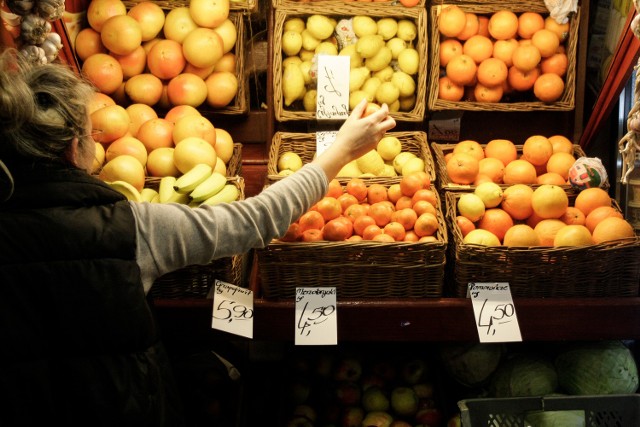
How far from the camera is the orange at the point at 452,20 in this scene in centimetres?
249

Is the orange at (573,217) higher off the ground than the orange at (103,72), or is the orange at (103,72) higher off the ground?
the orange at (103,72)

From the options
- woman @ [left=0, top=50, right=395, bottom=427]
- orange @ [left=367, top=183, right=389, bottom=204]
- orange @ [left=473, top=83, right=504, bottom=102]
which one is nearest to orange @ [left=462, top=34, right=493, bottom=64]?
orange @ [left=473, top=83, right=504, bottom=102]

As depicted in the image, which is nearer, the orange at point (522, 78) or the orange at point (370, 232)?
the orange at point (370, 232)

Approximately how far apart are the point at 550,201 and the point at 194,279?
3.66 ft

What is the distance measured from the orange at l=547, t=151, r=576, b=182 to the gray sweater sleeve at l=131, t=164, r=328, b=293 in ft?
3.54

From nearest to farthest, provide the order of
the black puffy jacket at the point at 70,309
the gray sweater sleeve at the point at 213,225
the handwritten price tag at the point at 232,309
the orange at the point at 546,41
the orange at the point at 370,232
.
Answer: the black puffy jacket at the point at 70,309
the gray sweater sleeve at the point at 213,225
the handwritten price tag at the point at 232,309
the orange at the point at 370,232
the orange at the point at 546,41

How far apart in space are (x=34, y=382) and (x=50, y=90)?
546mm

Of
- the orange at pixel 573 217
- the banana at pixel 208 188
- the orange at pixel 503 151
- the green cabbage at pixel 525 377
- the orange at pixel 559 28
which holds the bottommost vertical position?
the green cabbage at pixel 525 377

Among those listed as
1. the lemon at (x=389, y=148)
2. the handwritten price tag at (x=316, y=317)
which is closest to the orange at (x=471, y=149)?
the lemon at (x=389, y=148)

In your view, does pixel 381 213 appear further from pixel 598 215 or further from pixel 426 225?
pixel 598 215

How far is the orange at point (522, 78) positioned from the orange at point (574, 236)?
823 mm

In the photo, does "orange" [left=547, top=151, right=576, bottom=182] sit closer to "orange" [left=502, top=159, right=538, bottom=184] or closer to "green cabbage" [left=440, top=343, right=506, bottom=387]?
"orange" [left=502, top=159, right=538, bottom=184]

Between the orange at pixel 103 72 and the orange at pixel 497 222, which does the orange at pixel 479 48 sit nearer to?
the orange at pixel 497 222

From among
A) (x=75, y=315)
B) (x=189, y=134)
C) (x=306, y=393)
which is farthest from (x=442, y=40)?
(x=75, y=315)
